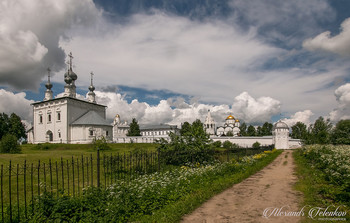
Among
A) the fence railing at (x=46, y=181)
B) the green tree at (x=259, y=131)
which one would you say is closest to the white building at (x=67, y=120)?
the fence railing at (x=46, y=181)

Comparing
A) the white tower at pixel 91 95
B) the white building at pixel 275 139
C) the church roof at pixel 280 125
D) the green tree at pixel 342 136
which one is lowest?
the white building at pixel 275 139

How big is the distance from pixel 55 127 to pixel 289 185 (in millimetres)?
38967

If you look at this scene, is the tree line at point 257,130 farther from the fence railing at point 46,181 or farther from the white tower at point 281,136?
the fence railing at point 46,181

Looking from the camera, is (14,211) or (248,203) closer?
(14,211)

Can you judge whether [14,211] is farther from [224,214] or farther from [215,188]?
[215,188]

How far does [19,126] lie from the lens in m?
48.5

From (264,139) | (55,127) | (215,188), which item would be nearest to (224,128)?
(264,139)

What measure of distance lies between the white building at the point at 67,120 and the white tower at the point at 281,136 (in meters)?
36.3

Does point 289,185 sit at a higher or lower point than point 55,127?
lower

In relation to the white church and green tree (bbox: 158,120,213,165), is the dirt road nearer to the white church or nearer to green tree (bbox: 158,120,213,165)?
green tree (bbox: 158,120,213,165)

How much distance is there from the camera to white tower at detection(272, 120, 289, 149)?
4777cm

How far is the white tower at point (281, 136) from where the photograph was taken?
4777cm

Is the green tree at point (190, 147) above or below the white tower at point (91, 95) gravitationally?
below

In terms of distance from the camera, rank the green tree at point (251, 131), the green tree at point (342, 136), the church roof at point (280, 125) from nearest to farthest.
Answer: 1. the green tree at point (342, 136)
2. the church roof at point (280, 125)
3. the green tree at point (251, 131)
